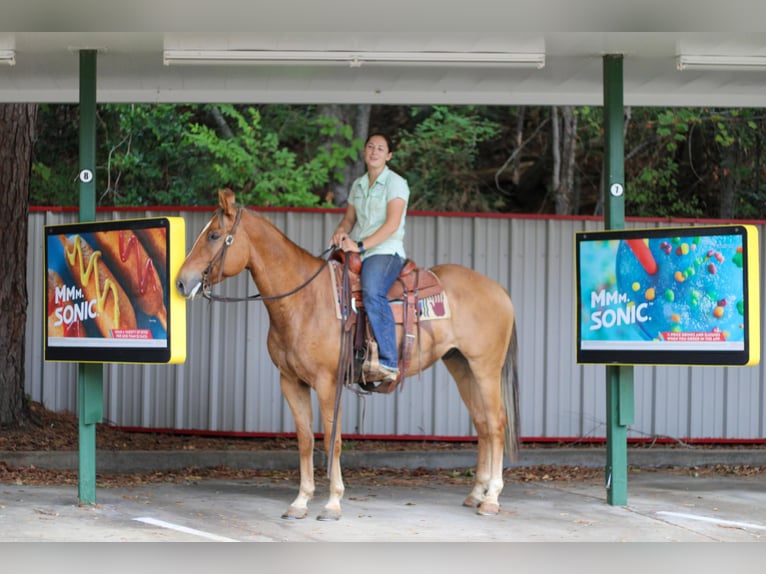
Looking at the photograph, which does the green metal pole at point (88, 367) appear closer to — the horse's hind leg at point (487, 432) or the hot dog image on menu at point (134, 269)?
the hot dog image on menu at point (134, 269)

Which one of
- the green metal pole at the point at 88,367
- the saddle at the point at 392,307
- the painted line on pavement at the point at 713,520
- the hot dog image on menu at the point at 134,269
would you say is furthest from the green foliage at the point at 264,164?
the painted line on pavement at the point at 713,520

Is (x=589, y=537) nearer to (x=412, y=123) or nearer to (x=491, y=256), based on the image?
(x=491, y=256)

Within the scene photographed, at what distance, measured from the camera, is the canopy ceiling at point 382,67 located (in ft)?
20.7

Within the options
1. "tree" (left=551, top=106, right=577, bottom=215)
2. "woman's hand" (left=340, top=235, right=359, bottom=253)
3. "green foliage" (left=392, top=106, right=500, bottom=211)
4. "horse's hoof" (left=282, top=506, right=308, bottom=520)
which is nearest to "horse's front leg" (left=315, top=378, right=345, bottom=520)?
"horse's hoof" (left=282, top=506, right=308, bottom=520)

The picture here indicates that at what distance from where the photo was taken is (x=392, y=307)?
790cm

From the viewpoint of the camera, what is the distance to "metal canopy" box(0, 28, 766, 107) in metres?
7.31

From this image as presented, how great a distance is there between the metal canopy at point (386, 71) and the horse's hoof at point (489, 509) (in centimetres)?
327

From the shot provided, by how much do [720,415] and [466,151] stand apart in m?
6.90

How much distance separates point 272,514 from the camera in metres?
7.70

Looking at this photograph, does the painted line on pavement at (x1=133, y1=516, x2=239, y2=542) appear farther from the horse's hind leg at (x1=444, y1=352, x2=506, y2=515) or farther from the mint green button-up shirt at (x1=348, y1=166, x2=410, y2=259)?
the mint green button-up shirt at (x1=348, y1=166, x2=410, y2=259)

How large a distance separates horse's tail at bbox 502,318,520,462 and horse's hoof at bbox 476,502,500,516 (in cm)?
56

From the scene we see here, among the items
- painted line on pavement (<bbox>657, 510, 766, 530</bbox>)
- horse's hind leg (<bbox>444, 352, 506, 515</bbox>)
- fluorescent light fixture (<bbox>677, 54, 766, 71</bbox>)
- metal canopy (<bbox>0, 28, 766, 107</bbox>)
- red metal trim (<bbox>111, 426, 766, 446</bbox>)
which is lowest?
painted line on pavement (<bbox>657, 510, 766, 530</bbox>)

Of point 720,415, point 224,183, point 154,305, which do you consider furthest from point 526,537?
point 224,183

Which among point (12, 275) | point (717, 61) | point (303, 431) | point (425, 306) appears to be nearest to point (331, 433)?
point (303, 431)
